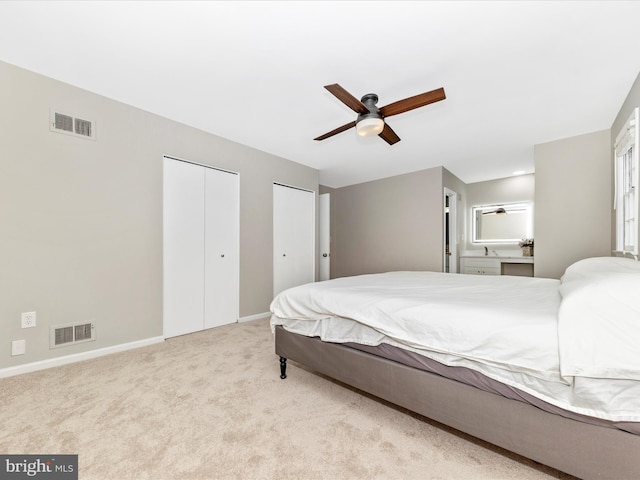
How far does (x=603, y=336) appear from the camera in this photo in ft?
3.24

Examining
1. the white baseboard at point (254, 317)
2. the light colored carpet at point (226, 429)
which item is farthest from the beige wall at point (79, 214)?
the white baseboard at point (254, 317)

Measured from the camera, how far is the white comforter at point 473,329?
1008 mm

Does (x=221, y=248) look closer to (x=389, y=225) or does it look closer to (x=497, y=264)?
(x=389, y=225)

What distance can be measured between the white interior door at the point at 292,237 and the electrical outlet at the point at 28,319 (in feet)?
8.49

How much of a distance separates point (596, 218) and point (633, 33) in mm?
2282

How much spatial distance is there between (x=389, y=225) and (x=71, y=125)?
4.74 metres

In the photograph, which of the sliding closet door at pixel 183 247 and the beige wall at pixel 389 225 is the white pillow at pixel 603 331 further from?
the beige wall at pixel 389 225

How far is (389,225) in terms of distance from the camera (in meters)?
5.36

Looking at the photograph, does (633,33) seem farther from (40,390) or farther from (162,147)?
(40,390)

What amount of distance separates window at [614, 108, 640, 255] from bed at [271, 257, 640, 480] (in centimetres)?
146

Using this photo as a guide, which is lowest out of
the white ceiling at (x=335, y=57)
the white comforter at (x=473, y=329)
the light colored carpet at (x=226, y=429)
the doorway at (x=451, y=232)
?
the light colored carpet at (x=226, y=429)

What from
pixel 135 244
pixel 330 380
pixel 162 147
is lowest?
pixel 330 380

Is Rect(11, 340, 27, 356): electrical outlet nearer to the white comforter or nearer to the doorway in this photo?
the white comforter

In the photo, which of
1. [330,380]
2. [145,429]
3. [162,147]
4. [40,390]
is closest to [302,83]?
[162,147]
